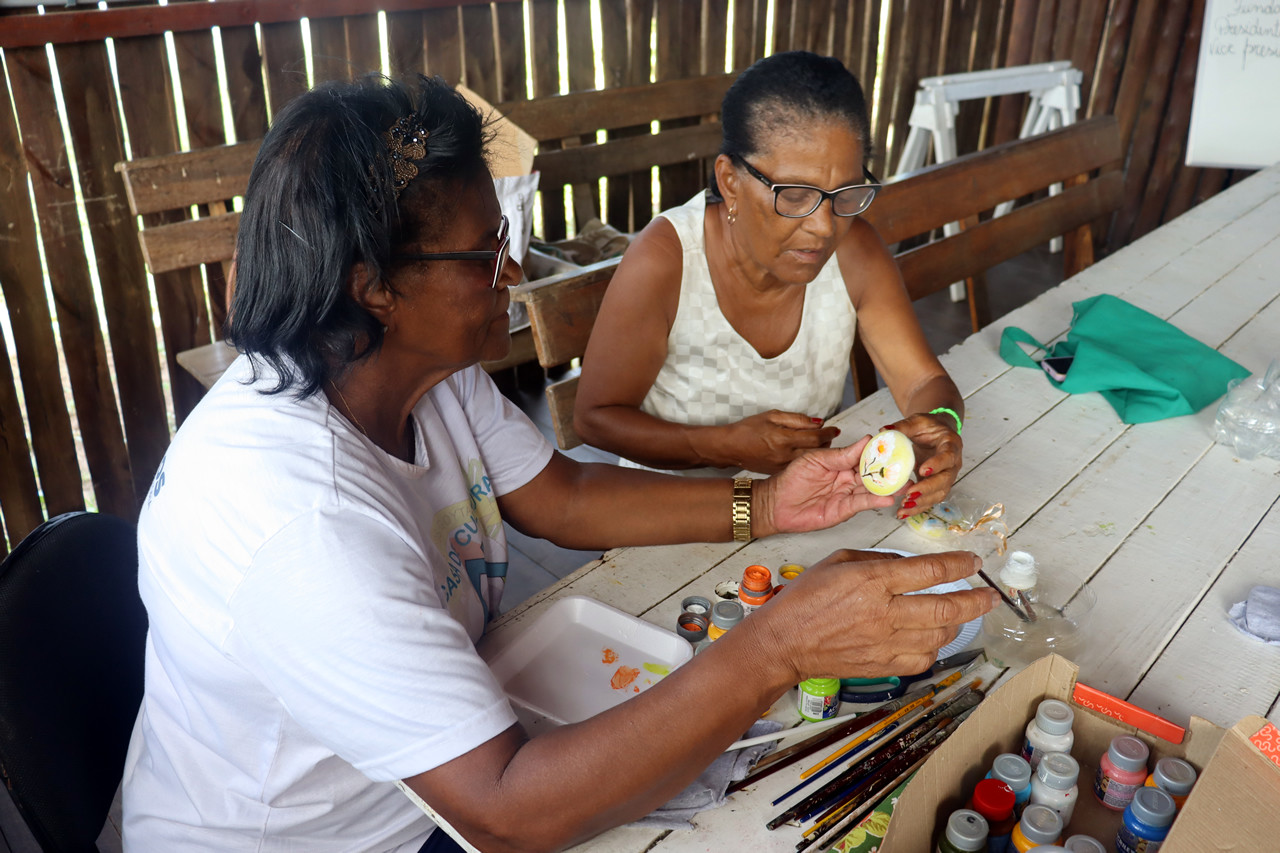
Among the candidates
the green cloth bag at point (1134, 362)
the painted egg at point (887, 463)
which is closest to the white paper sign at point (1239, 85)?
the green cloth bag at point (1134, 362)

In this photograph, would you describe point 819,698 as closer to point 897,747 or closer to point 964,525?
point 897,747

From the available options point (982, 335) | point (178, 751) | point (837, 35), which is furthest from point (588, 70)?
point (178, 751)

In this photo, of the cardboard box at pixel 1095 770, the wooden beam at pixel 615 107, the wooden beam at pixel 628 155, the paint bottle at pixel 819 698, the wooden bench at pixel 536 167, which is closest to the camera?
the cardboard box at pixel 1095 770

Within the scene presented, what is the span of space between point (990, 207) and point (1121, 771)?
261 centimetres

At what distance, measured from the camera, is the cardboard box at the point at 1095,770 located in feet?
→ 3.06

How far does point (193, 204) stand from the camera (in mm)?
3176

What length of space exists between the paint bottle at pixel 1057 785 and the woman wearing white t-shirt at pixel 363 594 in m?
0.20

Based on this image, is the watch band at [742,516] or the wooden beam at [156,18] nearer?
the watch band at [742,516]

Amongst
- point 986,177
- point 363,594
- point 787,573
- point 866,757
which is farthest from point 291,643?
point 986,177

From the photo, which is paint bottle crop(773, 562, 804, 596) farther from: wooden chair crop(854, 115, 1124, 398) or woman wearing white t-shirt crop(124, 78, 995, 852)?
wooden chair crop(854, 115, 1124, 398)

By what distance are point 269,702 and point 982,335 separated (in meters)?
2.02

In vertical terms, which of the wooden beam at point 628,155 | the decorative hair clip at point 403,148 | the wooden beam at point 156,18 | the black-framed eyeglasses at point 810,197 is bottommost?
the wooden beam at point 628,155

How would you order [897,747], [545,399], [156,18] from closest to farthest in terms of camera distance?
[897,747] < [156,18] < [545,399]

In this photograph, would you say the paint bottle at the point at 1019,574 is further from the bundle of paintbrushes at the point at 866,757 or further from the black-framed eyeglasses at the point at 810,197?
the black-framed eyeglasses at the point at 810,197
